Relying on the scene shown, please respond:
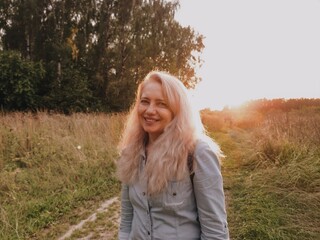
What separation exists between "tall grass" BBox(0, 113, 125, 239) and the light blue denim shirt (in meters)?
3.20

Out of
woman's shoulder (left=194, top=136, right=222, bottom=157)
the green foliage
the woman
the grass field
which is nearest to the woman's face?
the woman

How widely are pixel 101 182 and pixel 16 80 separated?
13387 mm

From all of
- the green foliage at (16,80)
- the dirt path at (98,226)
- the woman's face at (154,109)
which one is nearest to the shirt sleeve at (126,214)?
the woman's face at (154,109)

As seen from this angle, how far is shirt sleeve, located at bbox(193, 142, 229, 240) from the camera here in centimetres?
147

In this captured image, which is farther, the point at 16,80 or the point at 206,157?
the point at 16,80

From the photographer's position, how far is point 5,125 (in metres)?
8.35

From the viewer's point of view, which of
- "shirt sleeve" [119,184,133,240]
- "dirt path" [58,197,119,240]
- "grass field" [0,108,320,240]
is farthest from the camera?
"dirt path" [58,197,119,240]

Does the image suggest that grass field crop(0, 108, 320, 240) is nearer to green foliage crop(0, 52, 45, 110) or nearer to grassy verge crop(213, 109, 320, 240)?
grassy verge crop(213, 109, 320, 240)

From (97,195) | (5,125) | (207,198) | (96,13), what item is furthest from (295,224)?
(96,13)

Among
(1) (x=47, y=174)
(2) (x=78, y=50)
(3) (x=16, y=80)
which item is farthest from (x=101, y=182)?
(2) (x=78, y=50)

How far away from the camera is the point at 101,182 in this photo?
619cm

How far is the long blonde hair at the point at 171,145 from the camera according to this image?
1558mm

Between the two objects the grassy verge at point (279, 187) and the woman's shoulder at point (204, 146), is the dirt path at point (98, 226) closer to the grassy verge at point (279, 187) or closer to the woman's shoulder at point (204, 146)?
the grassy verge at point (279, 187)

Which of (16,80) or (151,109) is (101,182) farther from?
(16,80)
